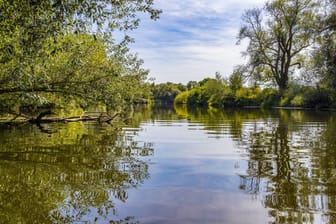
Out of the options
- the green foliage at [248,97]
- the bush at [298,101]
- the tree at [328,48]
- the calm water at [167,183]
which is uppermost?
the tree at [328,48]

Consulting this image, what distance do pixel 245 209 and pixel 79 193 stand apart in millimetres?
3088

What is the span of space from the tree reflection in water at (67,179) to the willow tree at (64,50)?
1.71m

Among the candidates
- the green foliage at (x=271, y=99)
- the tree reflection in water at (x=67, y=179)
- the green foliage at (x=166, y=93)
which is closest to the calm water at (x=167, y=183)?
the tree reflection in water at (x=67, y=179)

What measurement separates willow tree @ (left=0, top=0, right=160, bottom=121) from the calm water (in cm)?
182

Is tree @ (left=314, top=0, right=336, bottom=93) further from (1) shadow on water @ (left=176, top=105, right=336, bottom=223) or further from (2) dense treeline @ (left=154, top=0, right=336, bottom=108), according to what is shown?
(1) shadow on water @ (left=176, top=105, right=336, bottom=223)

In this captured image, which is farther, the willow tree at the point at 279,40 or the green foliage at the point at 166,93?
the green foliage at the point at 166,93

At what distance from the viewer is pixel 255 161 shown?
32.5 feet

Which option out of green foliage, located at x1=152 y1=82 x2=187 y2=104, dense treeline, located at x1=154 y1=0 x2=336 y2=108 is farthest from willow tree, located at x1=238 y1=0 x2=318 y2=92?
green foliage, located at x1=152 y1=82 x2=187 y2=104

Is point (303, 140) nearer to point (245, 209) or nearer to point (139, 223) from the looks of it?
point (245, 209)

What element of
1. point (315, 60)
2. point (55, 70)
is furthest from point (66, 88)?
point (315, 60)

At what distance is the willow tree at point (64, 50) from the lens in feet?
25.0

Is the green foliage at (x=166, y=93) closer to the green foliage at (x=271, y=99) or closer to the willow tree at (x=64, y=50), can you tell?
the green foliage at (x=271, y=99)

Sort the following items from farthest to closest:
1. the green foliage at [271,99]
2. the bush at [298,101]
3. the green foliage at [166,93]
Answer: the green foliage at [166,93]
the green foliage at [271,99]
the bush at [298,101]

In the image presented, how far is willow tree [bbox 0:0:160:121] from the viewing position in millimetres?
7625
